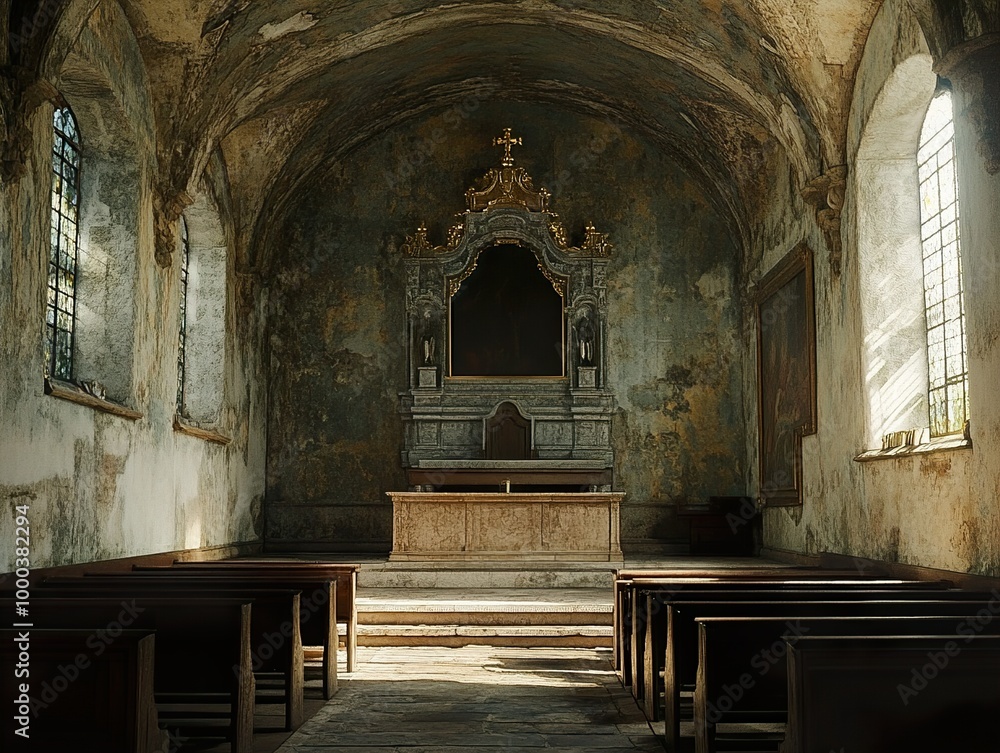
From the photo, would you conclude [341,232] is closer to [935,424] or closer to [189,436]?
[189,436]

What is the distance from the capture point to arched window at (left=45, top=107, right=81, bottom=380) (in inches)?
426

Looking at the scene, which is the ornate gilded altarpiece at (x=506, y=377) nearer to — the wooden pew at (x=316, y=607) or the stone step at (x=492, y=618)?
the stone step at (x=492, y=618)

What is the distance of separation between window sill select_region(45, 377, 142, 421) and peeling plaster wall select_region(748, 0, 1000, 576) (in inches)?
283

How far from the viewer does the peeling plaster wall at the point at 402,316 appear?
1689cm

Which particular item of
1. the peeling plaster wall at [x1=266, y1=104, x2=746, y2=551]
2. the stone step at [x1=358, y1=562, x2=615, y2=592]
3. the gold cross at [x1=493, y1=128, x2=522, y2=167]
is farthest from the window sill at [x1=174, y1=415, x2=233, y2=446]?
the gold cross at [x1=493, y1=128, x2=522, y2=167]

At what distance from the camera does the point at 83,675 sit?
444cm

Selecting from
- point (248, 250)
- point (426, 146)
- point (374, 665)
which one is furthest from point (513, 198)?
point (374, 665)

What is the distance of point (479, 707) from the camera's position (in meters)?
7.22

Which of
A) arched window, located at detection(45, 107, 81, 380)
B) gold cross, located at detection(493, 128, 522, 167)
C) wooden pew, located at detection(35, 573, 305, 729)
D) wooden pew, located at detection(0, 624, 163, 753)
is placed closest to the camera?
wooden pew, located at detection(0, 624, 163, 753)

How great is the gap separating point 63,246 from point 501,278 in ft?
23.7

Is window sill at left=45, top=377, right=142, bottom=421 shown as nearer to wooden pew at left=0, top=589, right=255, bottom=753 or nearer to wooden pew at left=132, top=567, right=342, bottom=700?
wooden pew at left=132, top=567, right=342, bottom=700

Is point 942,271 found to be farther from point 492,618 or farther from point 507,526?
point 507,526

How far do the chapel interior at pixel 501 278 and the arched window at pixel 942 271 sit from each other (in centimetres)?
5

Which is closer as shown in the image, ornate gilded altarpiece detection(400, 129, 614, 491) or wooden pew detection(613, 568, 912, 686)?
wooden pew detection(613, 568, 912, 686)
